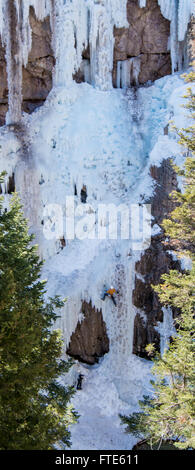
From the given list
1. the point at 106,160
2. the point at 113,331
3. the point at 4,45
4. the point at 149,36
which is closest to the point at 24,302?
the point at 113,331

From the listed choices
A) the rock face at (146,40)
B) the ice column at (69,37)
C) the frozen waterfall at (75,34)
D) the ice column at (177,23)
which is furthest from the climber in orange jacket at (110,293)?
the ice column at (177,23)

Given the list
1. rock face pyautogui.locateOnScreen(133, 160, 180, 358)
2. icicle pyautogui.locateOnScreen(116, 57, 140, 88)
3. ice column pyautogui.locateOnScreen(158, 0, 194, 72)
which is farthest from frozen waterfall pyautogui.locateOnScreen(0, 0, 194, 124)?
rock face pyautogui.locateOnScreen(133, 160, 180, 358)

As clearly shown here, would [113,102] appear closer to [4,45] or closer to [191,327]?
[4,45]

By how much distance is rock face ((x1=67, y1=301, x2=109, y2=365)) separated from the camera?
38.9 feet

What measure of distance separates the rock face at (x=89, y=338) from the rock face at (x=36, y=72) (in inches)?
307

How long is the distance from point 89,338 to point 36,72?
33.0 feet

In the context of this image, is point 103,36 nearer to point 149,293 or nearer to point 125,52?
point 125,52

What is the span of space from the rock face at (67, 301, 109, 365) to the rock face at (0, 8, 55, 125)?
25.6 feet

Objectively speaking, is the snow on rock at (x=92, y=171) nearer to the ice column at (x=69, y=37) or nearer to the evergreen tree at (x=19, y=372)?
the ice column at (x=69, y=37)

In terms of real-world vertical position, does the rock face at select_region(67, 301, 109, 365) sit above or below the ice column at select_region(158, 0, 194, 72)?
below

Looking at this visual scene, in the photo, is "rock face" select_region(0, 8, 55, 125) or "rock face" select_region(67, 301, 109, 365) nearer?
"rock face" select_region(67, 301, 109, 365)

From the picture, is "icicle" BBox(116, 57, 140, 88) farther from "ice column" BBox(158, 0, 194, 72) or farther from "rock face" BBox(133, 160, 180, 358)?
"rock face" BBox(133, 160, 180, 358)

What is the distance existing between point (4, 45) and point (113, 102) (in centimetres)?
452

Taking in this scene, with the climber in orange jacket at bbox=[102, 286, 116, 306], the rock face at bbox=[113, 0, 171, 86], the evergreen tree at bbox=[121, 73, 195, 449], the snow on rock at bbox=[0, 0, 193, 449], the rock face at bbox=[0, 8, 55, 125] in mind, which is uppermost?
the rock face at bbox=[113, 0, 171, 86]
